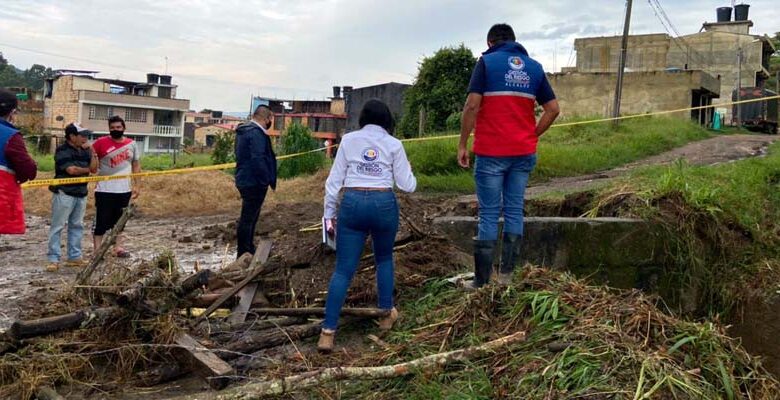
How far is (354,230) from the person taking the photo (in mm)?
4109

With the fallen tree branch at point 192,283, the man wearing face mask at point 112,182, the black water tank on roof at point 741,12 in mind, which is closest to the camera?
the fallen tree branch at point 192,283

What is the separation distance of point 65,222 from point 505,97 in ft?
15.7

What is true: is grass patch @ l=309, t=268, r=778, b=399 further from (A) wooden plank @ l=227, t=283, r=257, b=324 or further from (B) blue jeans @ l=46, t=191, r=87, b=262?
(B) blue jeans @ l=46, t=191, r=87, b=262

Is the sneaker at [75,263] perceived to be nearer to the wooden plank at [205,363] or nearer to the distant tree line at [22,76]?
the wooden plank at [205,363]

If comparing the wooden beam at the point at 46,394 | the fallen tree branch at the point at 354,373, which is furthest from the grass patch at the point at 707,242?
the wooden beam at the point at 46,394

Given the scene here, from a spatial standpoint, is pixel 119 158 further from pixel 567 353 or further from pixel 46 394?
pixel 567 353

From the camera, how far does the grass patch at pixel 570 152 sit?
38.5ft

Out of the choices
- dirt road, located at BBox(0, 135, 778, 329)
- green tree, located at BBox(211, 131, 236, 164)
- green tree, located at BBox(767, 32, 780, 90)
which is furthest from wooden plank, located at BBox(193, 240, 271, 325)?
green tree, located at BBox(767, 32, 780, 90)

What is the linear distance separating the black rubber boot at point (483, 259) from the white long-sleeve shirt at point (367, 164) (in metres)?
0.75

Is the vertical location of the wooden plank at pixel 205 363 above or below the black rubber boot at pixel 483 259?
below

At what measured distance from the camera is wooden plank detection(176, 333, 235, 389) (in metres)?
3.53

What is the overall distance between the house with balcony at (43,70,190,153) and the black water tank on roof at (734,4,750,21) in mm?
45377

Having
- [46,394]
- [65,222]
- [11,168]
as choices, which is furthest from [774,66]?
[46,394]

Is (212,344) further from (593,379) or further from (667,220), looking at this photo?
(667,220)
